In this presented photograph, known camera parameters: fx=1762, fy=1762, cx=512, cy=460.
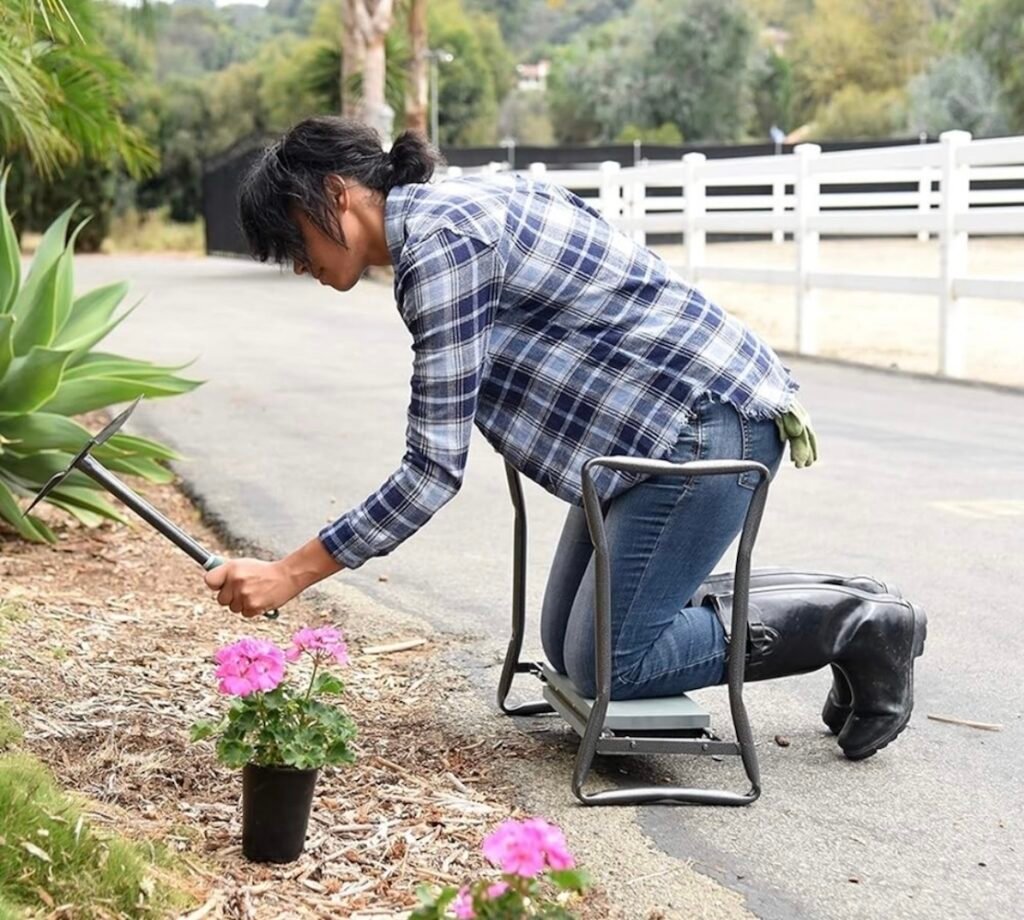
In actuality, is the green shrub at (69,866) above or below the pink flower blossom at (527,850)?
below

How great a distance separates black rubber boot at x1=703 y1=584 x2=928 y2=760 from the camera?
406 centimetres

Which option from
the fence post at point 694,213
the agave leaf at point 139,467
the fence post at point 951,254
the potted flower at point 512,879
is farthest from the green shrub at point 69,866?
the fence post at point 694,213

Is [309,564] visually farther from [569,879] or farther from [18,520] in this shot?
[18,520]

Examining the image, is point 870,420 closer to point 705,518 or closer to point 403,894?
point 705,518

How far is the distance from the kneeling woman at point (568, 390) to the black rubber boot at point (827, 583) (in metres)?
0.06

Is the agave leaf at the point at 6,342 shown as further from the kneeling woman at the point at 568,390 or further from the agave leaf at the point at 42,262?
the kneeling woman at the point at 568,390

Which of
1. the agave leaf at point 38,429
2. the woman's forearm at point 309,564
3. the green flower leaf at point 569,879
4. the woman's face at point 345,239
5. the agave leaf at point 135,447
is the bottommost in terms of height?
the agave leaf at point 135,447

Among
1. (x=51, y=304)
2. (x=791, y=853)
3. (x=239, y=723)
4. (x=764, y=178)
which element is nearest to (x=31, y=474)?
(x=51, y=304)

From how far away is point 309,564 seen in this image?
3686 millimetres

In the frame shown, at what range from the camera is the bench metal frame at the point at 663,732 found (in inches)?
145

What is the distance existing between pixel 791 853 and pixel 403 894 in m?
0.85

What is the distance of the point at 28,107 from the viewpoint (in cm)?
755

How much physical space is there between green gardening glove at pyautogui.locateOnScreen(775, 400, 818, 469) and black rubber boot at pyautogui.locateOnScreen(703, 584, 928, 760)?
0.32 metres

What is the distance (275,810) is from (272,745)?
0.12m
